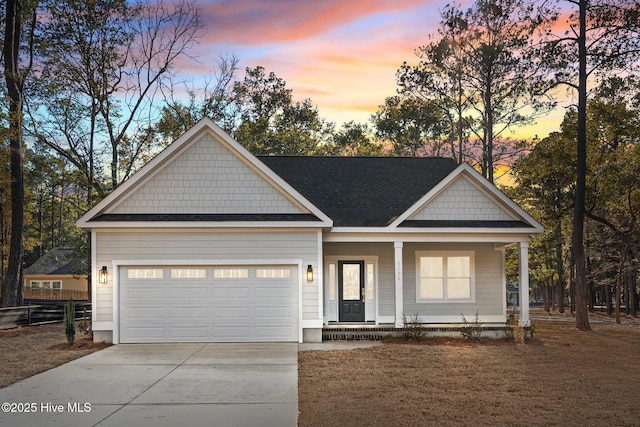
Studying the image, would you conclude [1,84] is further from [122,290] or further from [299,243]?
[299,243]

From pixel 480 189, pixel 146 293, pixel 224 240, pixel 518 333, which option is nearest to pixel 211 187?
pixel 224 240

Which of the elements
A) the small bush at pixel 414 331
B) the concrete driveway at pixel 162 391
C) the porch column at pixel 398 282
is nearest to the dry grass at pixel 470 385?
the small bush at pixel 414 331

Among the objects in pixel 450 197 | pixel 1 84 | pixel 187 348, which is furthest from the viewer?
pixel 1 84

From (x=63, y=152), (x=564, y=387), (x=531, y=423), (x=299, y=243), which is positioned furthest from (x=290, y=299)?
(x=63, y=152)

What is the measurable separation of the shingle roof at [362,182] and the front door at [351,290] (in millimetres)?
1861

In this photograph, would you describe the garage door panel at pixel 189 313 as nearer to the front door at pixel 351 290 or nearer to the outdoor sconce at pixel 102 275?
the outdoor sconce at pixel 102 275

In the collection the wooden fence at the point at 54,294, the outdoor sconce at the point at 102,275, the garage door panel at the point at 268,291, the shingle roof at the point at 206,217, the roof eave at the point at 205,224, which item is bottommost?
the wooden fence at the point at 54,294

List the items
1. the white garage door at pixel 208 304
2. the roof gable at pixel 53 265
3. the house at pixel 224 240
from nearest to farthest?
the house at pixel 224 240, the white garage door at pixel 208 304, the roof gable at pixel 53 265

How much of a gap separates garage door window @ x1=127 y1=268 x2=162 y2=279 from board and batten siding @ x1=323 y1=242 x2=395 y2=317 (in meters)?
5.46

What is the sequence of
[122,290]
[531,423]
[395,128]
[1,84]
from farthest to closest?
1. [395,128]
2. [1,84]
3. [122,290]
4. [531,423]

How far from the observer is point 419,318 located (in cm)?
1998

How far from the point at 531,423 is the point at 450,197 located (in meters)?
11.1

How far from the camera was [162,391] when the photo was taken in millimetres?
11094

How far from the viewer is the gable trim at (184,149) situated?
1786 cm
